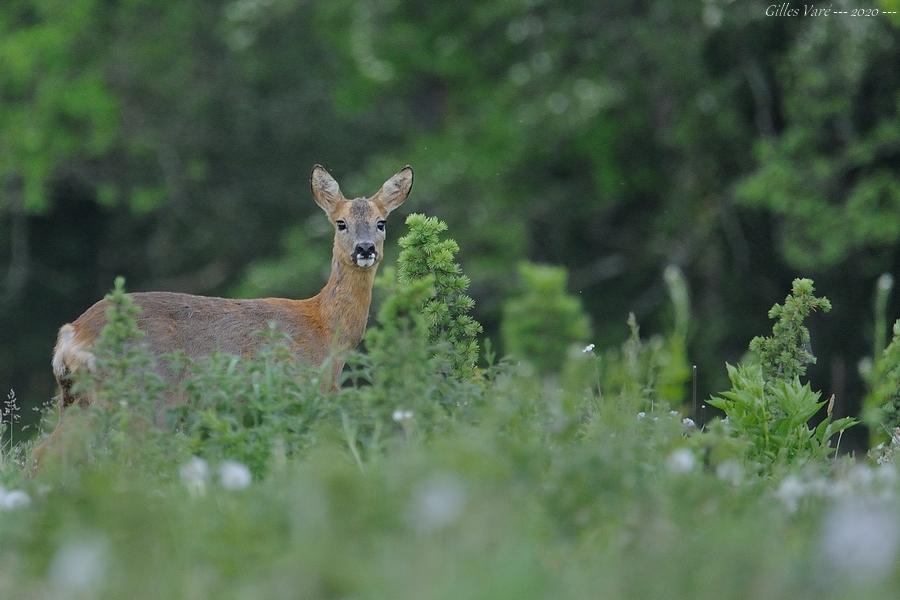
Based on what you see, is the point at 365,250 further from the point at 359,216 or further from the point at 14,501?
the point at 14,501

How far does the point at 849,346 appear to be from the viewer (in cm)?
1758

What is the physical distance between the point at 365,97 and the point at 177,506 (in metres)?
19.8

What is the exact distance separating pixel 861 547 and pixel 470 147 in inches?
736

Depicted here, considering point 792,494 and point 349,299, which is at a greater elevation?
point 349,299

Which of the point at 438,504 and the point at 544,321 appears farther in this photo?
the point at 544,321

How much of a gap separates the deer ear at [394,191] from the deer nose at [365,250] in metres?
0.54

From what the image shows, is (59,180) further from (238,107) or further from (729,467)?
(729,467)

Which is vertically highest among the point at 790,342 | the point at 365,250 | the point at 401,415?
the point at 365,250

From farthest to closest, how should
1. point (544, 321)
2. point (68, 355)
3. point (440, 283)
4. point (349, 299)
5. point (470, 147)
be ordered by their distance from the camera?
point (470, 147), point (349, 299), point (68, 355), point (440, 283), point (544, 321)

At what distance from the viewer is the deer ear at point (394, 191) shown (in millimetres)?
9344

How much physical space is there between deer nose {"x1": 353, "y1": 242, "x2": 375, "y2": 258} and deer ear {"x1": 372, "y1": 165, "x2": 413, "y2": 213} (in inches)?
Result: 21.1

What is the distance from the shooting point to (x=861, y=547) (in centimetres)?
339

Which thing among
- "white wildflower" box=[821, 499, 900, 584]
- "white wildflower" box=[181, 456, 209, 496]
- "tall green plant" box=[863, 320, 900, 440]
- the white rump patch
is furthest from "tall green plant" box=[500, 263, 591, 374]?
the white rump patch

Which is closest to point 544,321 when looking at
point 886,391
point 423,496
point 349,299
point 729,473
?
point 729,473
